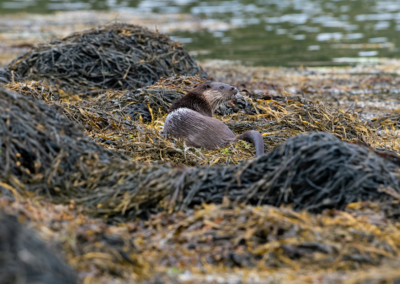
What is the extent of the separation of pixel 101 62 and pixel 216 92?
308 centimetres

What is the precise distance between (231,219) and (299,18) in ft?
63.3

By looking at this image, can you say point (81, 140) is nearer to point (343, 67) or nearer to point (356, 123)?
point (356, 123)

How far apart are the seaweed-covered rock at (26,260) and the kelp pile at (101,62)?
6458 mm

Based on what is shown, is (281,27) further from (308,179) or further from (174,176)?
(308,179)

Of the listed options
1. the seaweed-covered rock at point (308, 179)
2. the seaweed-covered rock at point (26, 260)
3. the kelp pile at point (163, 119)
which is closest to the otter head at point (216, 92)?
the kelp pile at point (163, 119)

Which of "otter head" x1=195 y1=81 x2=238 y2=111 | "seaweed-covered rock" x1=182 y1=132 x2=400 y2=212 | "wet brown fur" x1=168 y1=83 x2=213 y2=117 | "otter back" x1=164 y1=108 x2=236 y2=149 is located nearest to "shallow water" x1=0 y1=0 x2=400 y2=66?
"otter head" x1=195 y1=81 x2=238 y2=111

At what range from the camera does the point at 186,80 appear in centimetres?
812

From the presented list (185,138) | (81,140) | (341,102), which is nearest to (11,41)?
(341,102)

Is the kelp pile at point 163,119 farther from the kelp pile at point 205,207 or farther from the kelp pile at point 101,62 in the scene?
the kelp pile at point 205,207

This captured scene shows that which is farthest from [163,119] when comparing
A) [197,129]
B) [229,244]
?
[229,244]

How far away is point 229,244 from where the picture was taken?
331 centimetres

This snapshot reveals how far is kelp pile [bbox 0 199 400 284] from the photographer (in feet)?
9.61

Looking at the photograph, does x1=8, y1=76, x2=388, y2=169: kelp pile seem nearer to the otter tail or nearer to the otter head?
the otter tail

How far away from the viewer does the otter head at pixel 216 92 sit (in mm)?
6906
